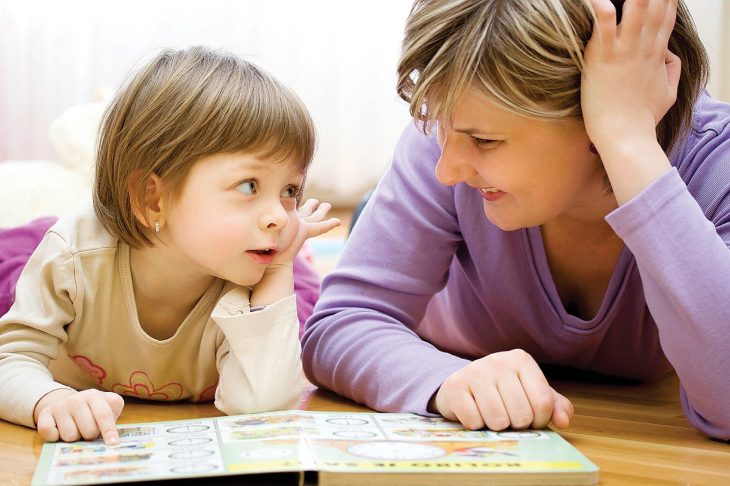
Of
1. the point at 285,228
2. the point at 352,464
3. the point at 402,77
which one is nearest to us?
the point at 352,464

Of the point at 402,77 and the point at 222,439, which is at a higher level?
the point at 402,77

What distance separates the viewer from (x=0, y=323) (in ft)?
3.46

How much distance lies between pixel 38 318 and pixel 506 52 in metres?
0.60

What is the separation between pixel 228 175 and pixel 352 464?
16.6 inches

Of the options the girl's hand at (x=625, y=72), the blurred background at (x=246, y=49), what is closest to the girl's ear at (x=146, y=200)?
the girl's hand at (x=625, y=72)

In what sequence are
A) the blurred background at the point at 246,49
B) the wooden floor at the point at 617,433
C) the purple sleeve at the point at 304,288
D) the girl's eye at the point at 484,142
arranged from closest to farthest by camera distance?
the wooden floor at the point at 617,433, the girl's eye at the point at 484,142, the purple sleeve at the point at 304,288, the blurred background at the point at 246,49

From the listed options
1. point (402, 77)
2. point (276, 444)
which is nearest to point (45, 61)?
point (402, 77)

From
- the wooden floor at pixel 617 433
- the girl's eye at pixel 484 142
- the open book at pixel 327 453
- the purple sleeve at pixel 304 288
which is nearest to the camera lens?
the open book at pixel 327 453

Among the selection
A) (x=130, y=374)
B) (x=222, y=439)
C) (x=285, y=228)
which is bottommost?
(x=130, y=374)

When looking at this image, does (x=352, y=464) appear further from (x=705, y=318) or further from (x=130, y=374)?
(x=130, y=374)

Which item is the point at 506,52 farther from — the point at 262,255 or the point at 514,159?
the point at 262,255

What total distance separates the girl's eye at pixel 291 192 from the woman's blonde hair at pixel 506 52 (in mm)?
232

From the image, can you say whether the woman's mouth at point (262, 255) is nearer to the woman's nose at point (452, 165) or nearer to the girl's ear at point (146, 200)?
the girl's ear at point (146, 200)

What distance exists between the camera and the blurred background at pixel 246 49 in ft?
10.2
